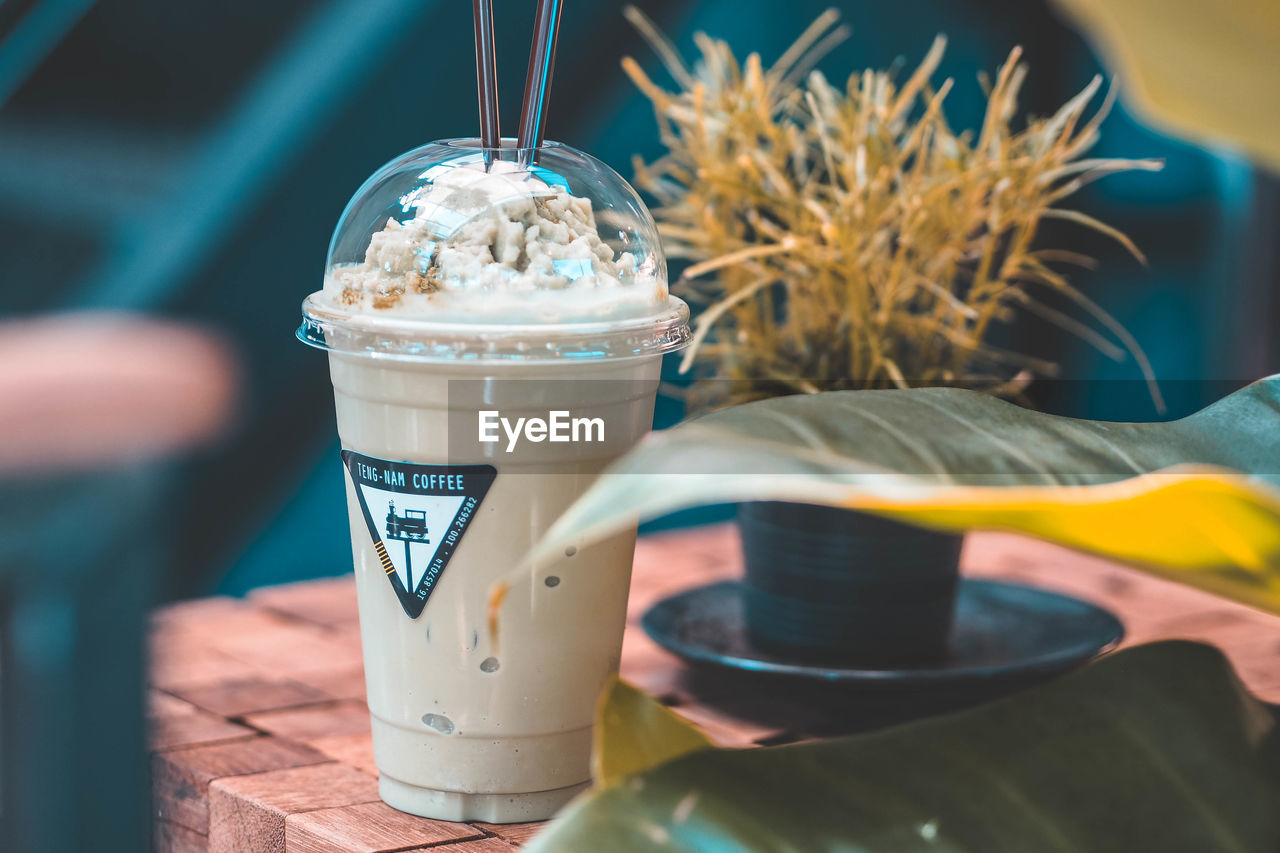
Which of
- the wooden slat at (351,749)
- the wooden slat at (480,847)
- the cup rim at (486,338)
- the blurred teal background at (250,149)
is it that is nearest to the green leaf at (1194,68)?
the cup rim at (486,338)

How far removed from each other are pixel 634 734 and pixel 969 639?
493mm

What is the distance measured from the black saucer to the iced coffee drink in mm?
154

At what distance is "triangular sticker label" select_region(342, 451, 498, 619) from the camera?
57 centimetres

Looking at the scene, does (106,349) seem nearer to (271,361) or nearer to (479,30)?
(271,361)

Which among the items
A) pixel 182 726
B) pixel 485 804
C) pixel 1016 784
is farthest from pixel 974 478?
pixel 182 726

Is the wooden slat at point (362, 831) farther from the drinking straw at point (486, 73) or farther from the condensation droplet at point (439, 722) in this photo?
the drinking straw at point (486, 73)

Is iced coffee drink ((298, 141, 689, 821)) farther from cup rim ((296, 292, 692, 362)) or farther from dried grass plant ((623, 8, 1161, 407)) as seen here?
dried grass plant ((623, 8, 1161, 407))

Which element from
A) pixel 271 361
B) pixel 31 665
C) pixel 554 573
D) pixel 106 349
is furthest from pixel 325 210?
pixel 554 573

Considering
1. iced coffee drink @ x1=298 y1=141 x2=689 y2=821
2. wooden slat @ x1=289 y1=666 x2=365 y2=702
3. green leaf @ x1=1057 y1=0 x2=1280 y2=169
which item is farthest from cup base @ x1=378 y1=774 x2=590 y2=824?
green leaf @ x1=1057 y1=0 x2=1280 y2=169

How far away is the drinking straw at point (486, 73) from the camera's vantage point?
59cm

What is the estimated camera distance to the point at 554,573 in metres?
0.59

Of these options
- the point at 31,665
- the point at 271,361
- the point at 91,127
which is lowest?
the point at 31,665

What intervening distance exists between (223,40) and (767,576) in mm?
983

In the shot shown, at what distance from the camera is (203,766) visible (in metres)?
0.69
